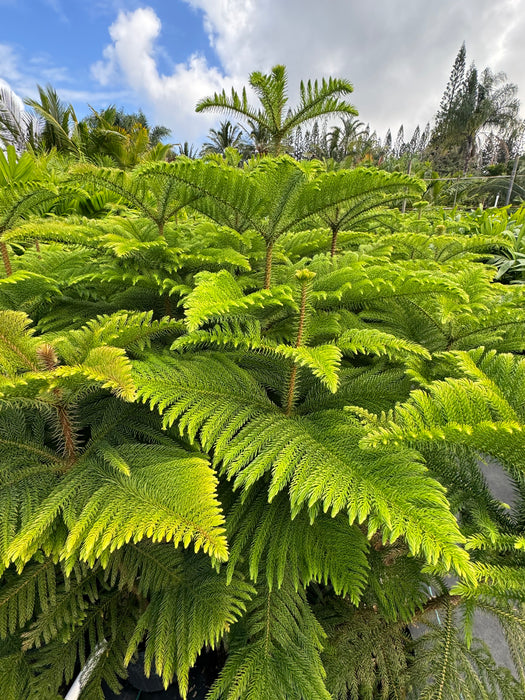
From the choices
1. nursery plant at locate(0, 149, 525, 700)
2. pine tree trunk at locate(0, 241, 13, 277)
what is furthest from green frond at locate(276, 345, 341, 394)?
pine tree trunk at locate(0, 241, 13, 277)

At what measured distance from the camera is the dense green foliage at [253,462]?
81cm

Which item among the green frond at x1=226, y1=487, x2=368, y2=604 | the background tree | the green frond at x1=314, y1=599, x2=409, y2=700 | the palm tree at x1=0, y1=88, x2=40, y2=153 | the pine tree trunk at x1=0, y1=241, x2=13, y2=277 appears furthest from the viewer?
the background tree

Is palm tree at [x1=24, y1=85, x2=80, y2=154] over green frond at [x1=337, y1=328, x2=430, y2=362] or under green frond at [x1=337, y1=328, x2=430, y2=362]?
over

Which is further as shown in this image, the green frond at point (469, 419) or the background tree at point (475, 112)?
the background tree at point (475, 112)

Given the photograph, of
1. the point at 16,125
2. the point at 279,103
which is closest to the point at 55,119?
the point at 16,125

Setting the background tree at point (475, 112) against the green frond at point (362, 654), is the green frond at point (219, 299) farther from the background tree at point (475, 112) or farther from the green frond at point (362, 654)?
the background tree at point (475, 112)

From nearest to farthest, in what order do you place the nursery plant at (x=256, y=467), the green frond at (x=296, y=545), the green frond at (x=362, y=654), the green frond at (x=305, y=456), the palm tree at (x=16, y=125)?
the green frond at (x=305, y=456) → the nursery plant at (x=256, y=467) → the green frond at (x=296, y=545) → the green frond at (x=362, y=654) → the palm tree at (x=16, y=125)

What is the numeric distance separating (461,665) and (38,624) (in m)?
1.25

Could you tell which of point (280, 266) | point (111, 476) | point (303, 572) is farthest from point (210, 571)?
point (280, 266)

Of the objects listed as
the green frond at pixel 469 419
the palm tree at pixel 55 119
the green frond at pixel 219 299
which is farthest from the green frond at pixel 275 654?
the palm tree at pixel 55 119

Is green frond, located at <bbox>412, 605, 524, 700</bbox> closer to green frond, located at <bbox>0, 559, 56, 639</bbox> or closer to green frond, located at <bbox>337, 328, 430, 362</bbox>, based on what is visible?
green frond, located at <bbox>337, 328, 430, 362</bbox>

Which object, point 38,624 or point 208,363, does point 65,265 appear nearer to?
point 208,363

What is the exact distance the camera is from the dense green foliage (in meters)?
0.81

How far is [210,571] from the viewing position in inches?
42.5
